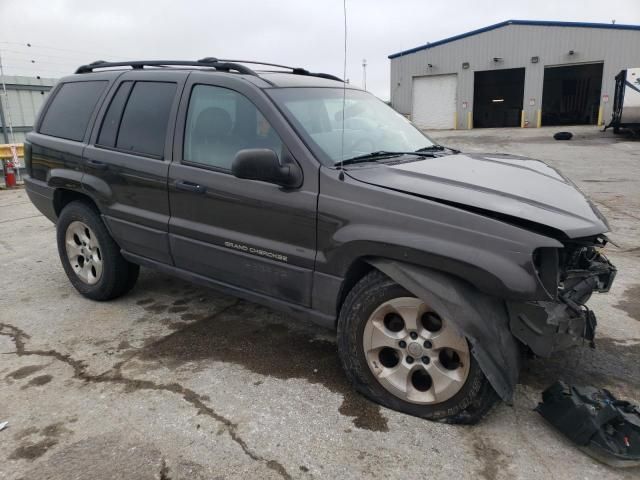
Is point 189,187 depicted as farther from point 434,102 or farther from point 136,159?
point 434,102

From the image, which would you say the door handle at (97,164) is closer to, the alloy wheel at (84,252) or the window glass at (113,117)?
the window glass at (113,117)

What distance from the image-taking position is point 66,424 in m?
2.65

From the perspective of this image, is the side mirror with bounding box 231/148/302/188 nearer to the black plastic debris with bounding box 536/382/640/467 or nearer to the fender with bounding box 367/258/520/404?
the fender with bounding box 367/258/520/404

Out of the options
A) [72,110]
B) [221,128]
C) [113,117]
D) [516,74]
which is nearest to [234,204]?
[221,128]

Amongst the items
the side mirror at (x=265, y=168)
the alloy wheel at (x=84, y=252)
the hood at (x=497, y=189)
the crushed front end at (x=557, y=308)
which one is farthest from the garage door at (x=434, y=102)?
the crushed front end at (x=557, y=308)

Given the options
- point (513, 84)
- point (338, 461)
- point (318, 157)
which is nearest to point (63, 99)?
point (318, 157)

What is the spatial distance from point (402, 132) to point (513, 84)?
1417 inches

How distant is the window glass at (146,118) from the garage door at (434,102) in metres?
28.4

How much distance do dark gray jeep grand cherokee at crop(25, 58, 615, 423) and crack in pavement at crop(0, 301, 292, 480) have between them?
0.69 m

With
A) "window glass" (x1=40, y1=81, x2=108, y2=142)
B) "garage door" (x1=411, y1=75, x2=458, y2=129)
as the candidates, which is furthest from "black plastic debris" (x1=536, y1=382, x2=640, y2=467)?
"garage door" (x1=411, y1=75, x2=458, y2=129)

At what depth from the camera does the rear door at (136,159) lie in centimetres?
357

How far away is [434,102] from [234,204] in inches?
1185

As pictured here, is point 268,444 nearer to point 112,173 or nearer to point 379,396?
point 379,396

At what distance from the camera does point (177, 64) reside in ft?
12.3
